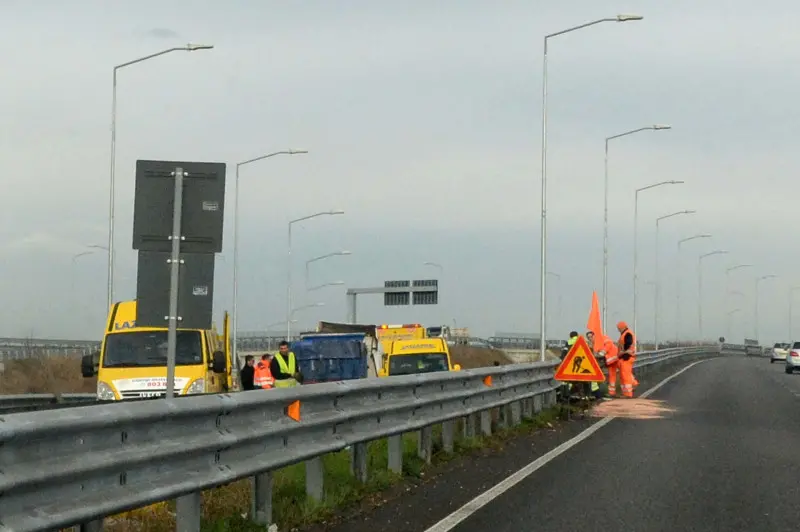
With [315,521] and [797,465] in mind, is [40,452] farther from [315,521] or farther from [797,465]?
[797,465]

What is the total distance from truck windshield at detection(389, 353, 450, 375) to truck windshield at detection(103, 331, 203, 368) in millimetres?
11085

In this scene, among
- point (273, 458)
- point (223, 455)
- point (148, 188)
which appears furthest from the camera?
point (148, 188)

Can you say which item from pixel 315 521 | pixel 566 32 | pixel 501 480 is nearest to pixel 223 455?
pixel 315 521

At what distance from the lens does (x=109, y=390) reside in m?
20.7

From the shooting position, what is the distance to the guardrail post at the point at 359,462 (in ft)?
37.7

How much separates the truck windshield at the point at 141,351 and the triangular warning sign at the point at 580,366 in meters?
6.29

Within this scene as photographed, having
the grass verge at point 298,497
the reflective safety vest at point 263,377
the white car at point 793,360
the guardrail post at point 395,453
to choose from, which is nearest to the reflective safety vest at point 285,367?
the reflective safety vest at point 263,377

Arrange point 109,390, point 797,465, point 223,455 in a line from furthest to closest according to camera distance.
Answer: point 109,390, point 797,465, point 223,455

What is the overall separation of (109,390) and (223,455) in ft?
43.1

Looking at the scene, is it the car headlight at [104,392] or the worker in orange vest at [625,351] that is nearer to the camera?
the car headlight at [104,392]

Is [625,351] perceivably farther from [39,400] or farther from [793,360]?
[793,360]

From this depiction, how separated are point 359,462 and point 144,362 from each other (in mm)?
10200

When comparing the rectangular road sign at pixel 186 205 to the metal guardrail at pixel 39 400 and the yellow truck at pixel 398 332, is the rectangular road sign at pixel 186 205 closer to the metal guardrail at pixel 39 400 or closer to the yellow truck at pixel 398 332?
the metal guardrail at pixel 39 400

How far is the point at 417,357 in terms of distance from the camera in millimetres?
32344
